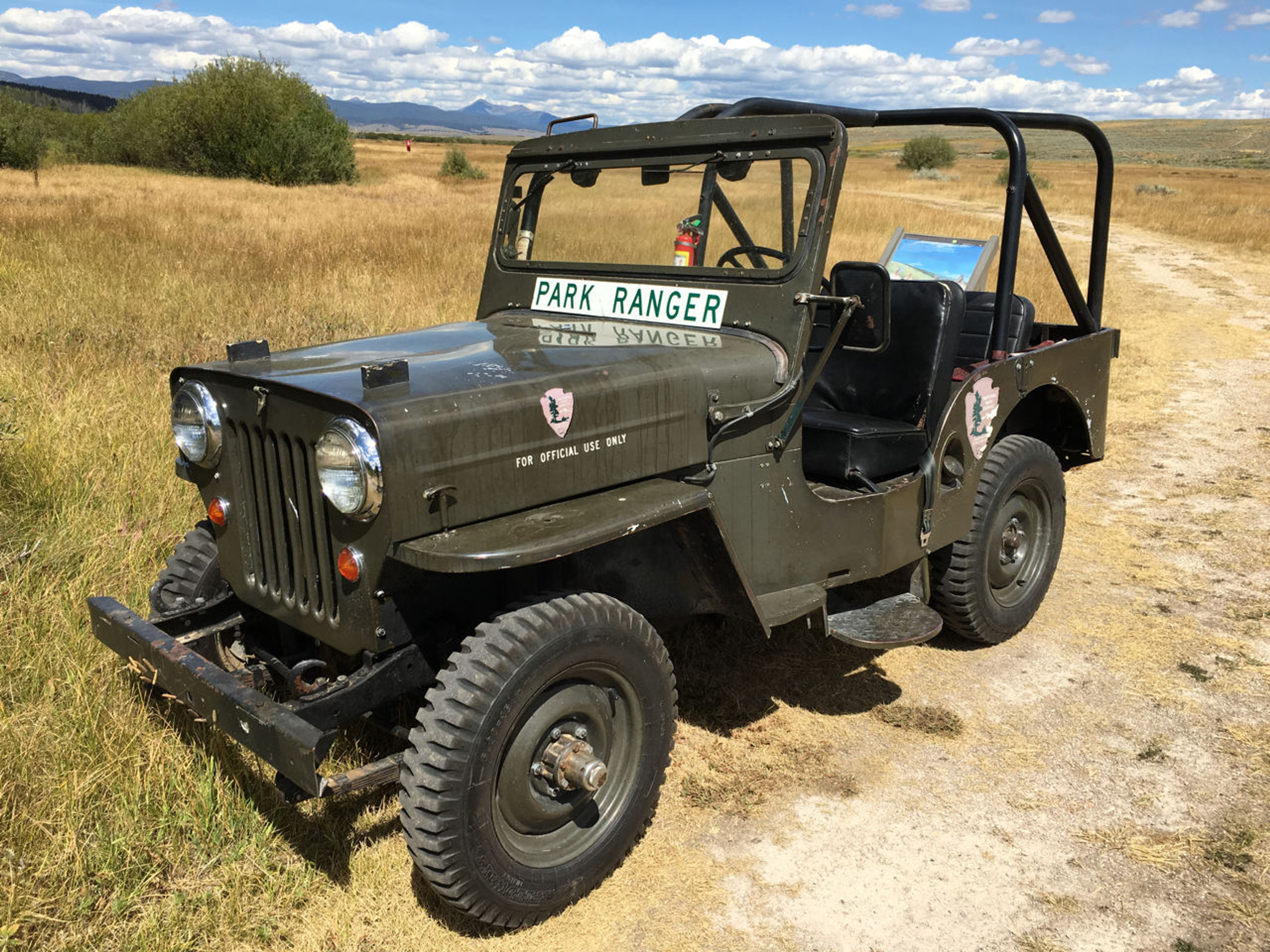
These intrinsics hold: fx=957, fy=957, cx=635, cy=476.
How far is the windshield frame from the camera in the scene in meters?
3.10

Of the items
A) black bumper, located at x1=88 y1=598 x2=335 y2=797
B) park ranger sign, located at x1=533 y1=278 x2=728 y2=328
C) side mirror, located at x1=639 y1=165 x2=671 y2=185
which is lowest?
black bumper, located at x1=88 y1=598 x2=335 y2=797

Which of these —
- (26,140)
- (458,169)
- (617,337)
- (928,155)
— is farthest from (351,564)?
(928,155)

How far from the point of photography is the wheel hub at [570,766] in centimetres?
242

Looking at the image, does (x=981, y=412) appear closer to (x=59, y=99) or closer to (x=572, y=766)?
(x=572, y=766)

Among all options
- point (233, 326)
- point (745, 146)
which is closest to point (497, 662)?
point (745, 146)

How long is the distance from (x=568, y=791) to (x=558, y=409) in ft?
3.29

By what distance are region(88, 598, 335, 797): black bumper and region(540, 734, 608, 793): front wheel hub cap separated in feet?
1.80

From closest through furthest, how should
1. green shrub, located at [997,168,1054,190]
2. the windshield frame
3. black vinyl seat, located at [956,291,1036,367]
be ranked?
the windshield frame
black vinyl seat, located at [956,291,1036,367]
green shrub, located at [997,168,1054,190]

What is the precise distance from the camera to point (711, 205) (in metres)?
3.38

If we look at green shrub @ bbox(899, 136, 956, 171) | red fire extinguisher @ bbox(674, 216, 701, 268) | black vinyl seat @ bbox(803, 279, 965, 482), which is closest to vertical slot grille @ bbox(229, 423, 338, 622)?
red fire extinguisher @ bbox(674, 216, 701, 268)

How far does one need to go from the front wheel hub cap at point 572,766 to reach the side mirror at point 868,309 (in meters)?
1.43

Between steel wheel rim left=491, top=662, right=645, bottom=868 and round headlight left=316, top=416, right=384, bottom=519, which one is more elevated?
round headlight left=316, top=416, right=384, bottom=519

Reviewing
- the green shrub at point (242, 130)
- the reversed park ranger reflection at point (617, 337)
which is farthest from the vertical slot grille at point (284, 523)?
the green shrub at point (242, 130)

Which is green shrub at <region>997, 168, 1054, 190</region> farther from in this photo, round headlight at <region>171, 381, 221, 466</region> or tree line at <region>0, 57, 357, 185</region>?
round headlight at <region>171, 381, 221, 466</region>
